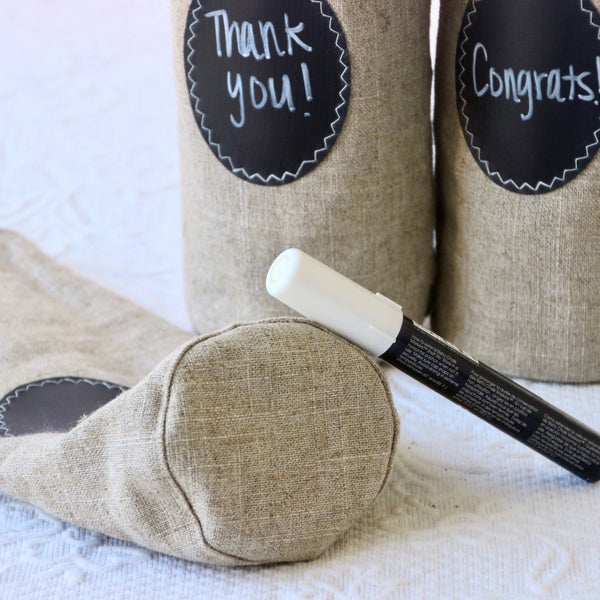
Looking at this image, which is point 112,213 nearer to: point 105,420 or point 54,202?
point 54,202

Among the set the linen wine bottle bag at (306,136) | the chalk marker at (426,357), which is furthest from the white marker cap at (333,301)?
the linen wine bottle bag at (306,136)

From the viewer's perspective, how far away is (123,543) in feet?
1.32

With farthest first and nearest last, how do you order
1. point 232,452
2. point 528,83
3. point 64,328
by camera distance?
point 64,328, point 528,83, point 232,452

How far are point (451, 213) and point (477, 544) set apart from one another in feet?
A: 0.70

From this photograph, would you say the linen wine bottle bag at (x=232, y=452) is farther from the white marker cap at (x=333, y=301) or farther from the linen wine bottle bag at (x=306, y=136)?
the linen wine bottle bag at (x=306, y=136)

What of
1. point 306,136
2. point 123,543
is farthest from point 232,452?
point 306,136

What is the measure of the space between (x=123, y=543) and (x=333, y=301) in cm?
14

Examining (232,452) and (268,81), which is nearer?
(232,452)

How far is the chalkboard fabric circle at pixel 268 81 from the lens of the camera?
1.57ft

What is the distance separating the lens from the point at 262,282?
0.54m

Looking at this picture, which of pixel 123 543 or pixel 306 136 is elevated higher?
pixel 306 136

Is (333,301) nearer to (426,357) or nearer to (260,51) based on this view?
(426,357)

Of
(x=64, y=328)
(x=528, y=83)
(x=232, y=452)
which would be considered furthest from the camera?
(x=64, y=328)

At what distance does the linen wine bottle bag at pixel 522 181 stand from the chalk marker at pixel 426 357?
0.35ft
